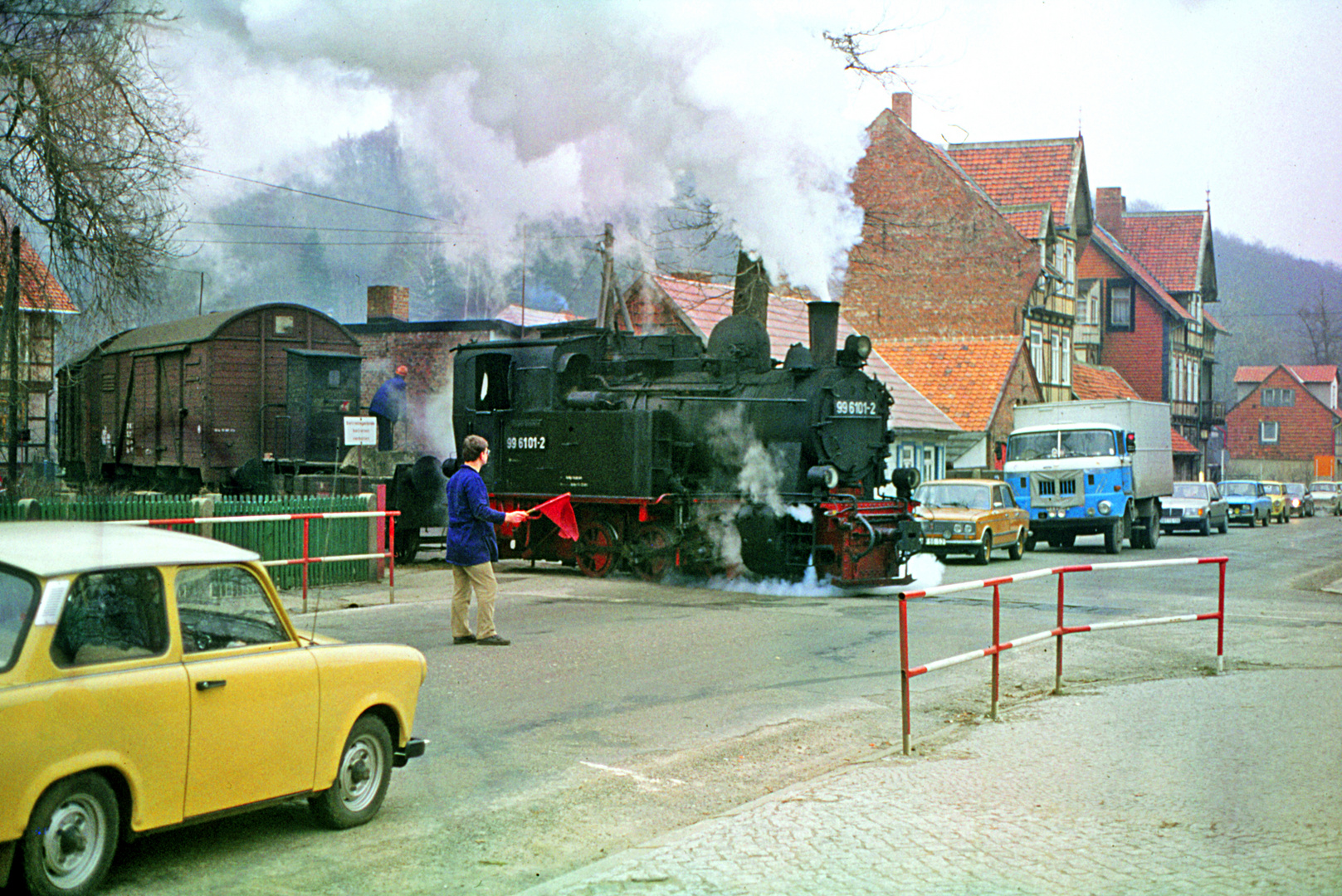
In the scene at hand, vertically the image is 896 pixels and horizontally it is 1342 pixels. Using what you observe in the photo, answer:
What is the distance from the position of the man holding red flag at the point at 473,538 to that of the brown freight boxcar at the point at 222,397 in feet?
41.6

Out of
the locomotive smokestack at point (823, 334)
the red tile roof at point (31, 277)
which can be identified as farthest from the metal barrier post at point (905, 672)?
the red tile roof at point (31, 277)

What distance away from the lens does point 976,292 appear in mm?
42844

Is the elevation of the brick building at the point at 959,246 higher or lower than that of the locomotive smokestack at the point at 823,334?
Answer: higher

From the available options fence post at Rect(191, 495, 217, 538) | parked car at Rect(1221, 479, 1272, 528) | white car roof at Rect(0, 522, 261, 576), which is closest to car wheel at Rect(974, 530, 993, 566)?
fence post at Rect(191, 495, 217, 538)

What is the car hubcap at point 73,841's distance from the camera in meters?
4.38

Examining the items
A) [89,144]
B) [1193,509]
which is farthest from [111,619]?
[1193,509]

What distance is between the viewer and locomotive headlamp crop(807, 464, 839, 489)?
15.8 metres

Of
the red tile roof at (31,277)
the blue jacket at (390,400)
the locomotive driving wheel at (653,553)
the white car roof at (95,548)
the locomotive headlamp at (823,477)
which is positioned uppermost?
the red tile roof at (31,277)

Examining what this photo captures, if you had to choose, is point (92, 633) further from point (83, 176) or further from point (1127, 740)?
point (83, 176)

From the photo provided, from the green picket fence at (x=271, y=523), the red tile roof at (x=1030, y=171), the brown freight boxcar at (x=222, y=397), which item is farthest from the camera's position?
the red tile roof at (x=1030, y=171)

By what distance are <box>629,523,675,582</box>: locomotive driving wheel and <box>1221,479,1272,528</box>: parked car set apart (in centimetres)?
3180

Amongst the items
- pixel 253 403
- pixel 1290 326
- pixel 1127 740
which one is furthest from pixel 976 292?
pixel 1127 740

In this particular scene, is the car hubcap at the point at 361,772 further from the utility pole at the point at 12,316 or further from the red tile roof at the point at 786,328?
the red tile roof at the point at 786,328

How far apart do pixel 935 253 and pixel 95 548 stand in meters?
41.9
